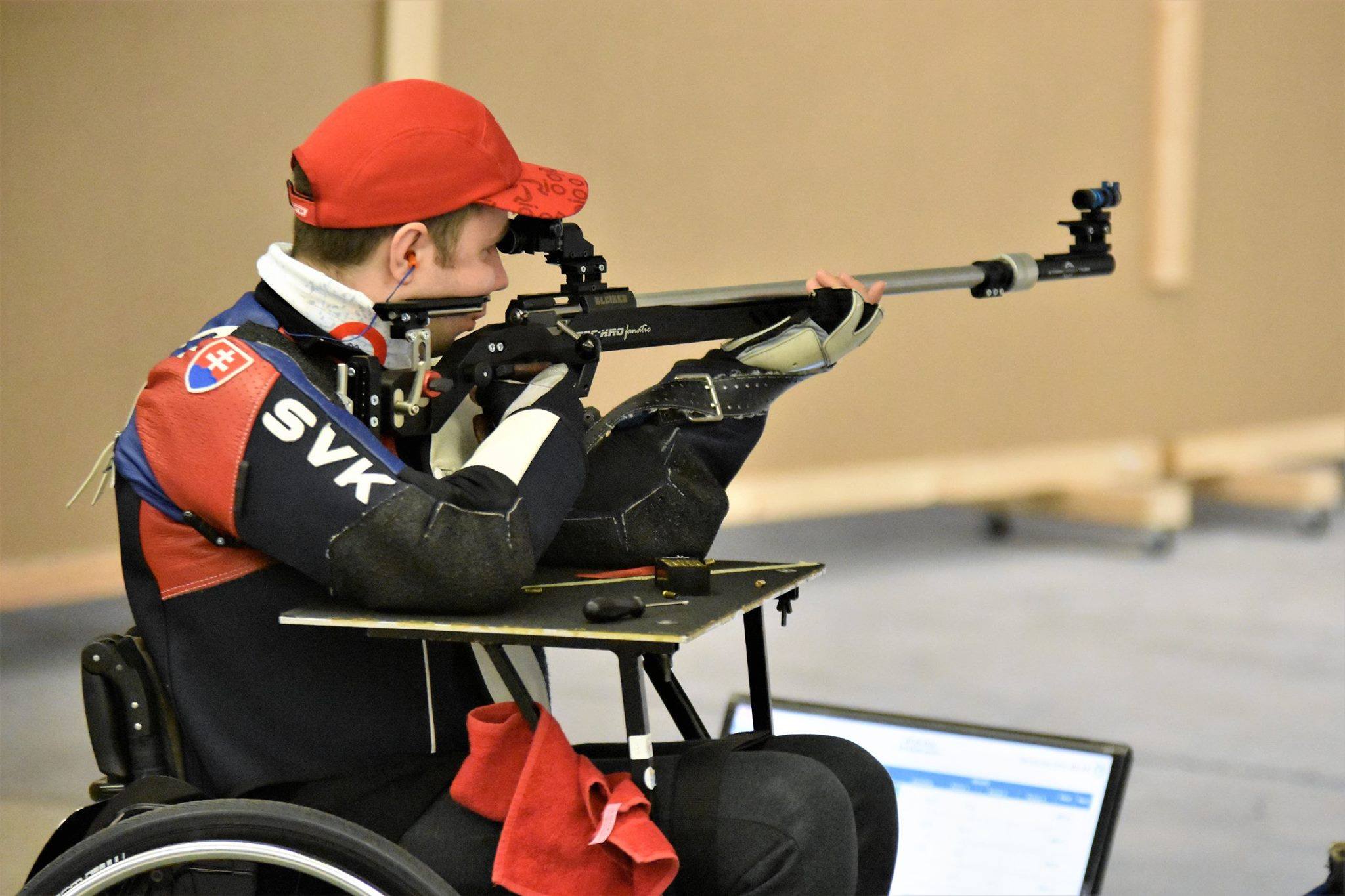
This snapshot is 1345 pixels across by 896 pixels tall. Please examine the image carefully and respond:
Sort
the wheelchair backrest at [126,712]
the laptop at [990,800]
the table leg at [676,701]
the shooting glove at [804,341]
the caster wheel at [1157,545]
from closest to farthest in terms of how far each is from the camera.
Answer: the wheelchair backrest at [126,712] < the table leg at [676,701] < the shooting glove at [804,341] < the laptop at [990,800] < the caster wheel at [1157,545]

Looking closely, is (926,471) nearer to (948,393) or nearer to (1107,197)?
(948,393)

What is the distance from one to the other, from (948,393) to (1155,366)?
104 cm

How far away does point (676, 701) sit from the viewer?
1790mm

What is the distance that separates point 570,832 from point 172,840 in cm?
34

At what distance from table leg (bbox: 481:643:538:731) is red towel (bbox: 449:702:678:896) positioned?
0.01 m

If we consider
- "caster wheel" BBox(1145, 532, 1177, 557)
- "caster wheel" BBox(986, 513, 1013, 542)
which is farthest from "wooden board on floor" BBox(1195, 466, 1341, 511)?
"caster wheel" BBox(986, 513, 1013, 542)

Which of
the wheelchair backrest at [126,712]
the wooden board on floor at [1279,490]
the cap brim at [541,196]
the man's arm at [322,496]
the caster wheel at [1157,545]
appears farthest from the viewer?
the wooden board on floor at [1279,490]

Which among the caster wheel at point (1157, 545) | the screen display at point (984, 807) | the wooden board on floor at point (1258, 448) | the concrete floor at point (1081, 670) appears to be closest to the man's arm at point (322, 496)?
the screen display at point (984, 807)

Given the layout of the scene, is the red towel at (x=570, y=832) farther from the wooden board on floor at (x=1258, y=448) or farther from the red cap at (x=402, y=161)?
the wooden board on floor at (x=1258, y=448)

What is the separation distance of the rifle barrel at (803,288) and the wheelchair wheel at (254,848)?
2.53 ft

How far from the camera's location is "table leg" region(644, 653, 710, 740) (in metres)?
1.73

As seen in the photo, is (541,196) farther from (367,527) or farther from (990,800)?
(990,800)

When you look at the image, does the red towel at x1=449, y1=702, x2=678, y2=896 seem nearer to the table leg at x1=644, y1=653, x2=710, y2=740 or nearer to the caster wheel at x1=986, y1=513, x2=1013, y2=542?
the table leg at x1=644, y1=653, x2=710, y2=740

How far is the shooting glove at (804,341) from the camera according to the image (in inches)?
72.8
